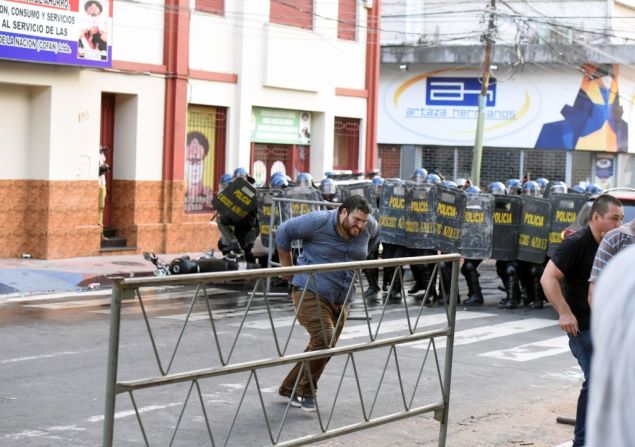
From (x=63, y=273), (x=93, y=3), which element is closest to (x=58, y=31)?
(x=93, y=3)

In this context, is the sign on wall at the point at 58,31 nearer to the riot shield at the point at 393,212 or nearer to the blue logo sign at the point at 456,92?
the riot shield at the point at 393,212

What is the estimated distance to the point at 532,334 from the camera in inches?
572

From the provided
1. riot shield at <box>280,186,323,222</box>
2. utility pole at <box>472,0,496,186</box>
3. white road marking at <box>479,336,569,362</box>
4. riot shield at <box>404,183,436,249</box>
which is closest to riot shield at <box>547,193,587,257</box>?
riot shield at <box>404,183,436,249</box>

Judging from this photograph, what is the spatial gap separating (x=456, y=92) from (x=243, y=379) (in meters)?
34.7

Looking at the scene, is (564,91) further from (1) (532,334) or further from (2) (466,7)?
(1) (532,334)

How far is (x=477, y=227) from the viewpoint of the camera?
57.2 feet

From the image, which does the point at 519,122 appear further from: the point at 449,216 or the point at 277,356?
the point at 277,356

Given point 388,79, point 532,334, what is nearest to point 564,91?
point 388,79

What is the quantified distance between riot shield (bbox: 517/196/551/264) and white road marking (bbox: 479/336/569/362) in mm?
3071

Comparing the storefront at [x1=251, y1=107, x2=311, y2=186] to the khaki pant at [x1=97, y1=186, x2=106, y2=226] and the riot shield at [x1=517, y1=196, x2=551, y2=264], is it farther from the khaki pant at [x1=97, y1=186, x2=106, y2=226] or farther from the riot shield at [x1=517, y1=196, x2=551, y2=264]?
the riot shield at [x1=517, y1=196, x2=551, y2=264]

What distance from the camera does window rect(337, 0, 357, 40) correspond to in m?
28.7

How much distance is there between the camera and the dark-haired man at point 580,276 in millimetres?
7679

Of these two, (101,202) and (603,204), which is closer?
(603,204)

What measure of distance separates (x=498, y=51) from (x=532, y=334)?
1014 inches
